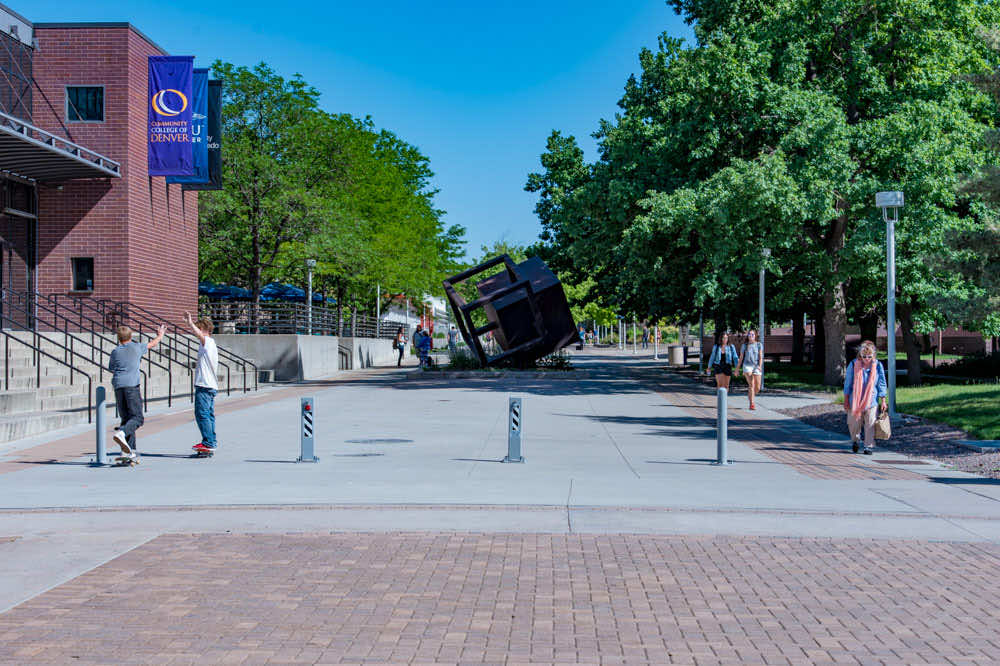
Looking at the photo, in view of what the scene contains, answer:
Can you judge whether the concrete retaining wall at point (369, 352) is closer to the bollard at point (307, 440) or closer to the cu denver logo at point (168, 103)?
the cu denver logo at point (168, 103)

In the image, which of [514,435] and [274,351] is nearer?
[514,435]

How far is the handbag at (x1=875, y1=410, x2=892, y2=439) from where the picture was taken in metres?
13.4

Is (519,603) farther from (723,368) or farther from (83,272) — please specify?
(83,272)

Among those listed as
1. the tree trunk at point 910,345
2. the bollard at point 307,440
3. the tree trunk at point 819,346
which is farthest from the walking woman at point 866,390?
the tree trunk at point 819,346

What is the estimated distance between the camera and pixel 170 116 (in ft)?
91.4

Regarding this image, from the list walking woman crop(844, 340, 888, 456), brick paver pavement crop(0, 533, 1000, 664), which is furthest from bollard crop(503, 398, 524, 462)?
walking woman crop(844, 340, 888, 456)

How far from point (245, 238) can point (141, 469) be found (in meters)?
28.5

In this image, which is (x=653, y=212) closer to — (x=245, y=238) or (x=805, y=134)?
(x=805, y=134)

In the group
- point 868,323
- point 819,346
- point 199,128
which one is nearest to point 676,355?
point 819,346

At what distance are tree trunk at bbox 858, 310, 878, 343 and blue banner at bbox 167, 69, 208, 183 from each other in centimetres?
2497

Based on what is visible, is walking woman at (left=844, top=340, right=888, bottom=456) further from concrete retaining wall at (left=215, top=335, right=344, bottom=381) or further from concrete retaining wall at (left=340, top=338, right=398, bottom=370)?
concrete retaining wall at (left=340, top=338, right=398, bottom=370)

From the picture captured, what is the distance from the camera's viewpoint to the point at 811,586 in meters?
6.25

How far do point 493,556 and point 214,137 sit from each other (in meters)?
24.9

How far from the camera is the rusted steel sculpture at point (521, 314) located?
3288 cm
